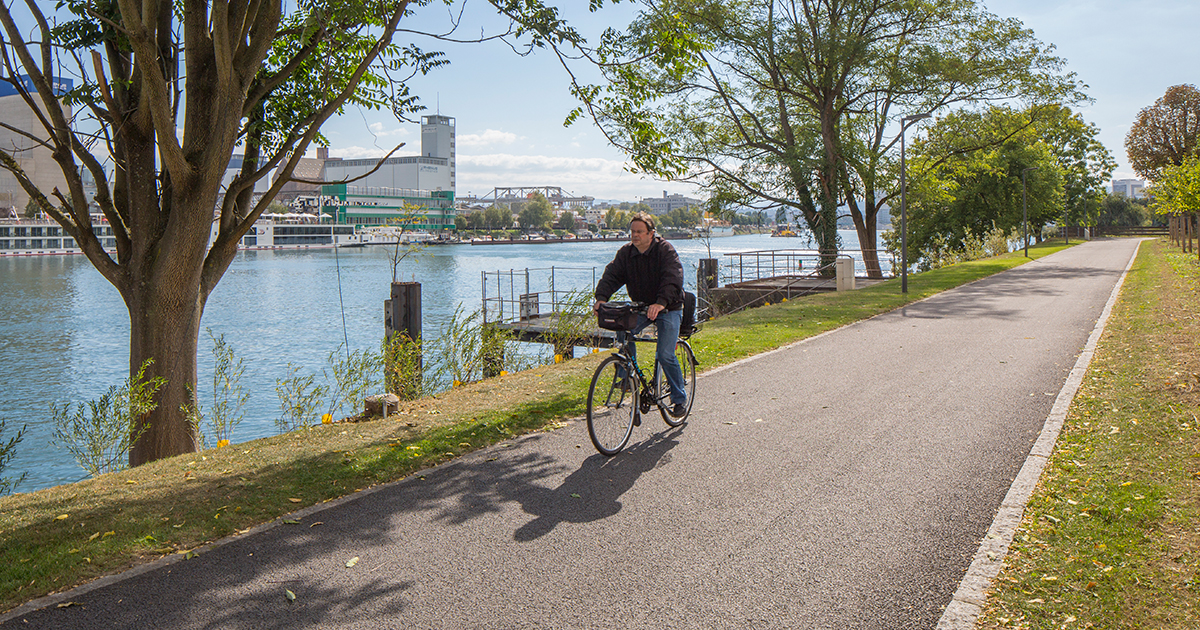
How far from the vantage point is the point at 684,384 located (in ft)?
22.0

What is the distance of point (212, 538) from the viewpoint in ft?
14.6

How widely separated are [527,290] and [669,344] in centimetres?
1884

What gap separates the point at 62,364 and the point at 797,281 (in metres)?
24.7

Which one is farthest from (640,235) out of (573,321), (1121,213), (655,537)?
(1121,213)

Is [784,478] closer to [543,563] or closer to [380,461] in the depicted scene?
[543,563]

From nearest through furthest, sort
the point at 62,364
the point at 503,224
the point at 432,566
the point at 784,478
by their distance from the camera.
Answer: the point at 432,566, the point at 784,478, the point at 62,364, the point at 503,224

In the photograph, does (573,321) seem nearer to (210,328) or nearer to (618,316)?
(618,316)

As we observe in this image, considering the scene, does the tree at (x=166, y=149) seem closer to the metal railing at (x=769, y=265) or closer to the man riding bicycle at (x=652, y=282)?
the man riding bicycle at (x=652, y=282)

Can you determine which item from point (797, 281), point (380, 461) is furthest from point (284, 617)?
point (797, 281)

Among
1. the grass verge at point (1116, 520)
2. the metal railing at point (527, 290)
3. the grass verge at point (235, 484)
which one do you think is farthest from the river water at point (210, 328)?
the grass verge at point (1116, 520)

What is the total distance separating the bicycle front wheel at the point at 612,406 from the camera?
5879mm

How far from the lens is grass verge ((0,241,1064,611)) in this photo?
13.7ft

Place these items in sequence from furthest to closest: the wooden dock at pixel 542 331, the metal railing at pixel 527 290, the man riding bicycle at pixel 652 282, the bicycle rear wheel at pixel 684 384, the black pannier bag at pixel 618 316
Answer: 1. the metal railing at pixel 527 290
2. the wooden dock at pixel 542 331
3. the bicycle rear wheel at pixel 684 384
4. the man riding bicycle at pixel 652 282
5. the black pannier bag at pixel 618 316

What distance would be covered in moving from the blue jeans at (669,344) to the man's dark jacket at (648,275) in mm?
95
